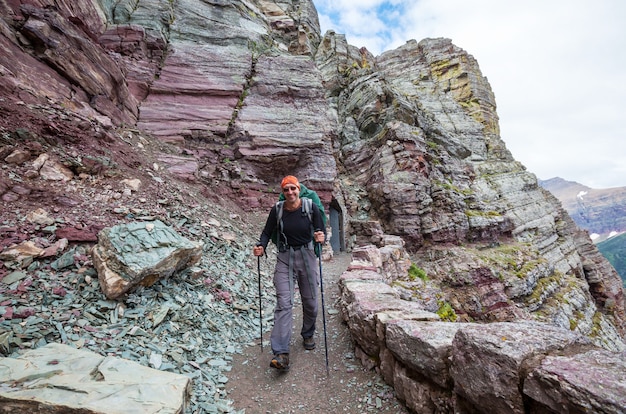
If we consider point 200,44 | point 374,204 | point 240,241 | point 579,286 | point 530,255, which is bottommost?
point 579,286

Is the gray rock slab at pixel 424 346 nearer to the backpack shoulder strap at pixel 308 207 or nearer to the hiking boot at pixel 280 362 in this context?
the hiking boot at pixel 280 362

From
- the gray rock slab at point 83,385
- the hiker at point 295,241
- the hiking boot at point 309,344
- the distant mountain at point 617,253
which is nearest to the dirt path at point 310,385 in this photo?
the hiking boot at point 309,344

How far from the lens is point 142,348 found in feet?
13.6

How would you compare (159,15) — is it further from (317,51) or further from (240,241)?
(317,51)

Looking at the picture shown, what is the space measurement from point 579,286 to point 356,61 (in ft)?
123

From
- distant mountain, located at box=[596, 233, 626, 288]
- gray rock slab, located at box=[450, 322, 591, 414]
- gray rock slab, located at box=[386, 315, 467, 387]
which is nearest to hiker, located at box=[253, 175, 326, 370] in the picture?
gray rock slab, located at box=[386, 315, 467, 387]

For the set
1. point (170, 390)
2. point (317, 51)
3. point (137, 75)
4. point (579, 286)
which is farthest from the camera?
point (317, 51)

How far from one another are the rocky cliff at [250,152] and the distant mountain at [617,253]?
108 meters

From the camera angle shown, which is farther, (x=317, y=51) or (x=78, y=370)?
(x=317, y=51)

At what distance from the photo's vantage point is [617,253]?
379 ft

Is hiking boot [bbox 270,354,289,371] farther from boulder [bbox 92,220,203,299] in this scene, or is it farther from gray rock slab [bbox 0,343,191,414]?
boulder [bbox 92,220,203,299]

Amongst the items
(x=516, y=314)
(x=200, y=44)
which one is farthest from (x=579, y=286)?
(x=200, y=44)

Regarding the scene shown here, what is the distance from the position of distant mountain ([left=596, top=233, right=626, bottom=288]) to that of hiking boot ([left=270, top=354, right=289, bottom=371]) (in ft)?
461

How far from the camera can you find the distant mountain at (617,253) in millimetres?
104938
